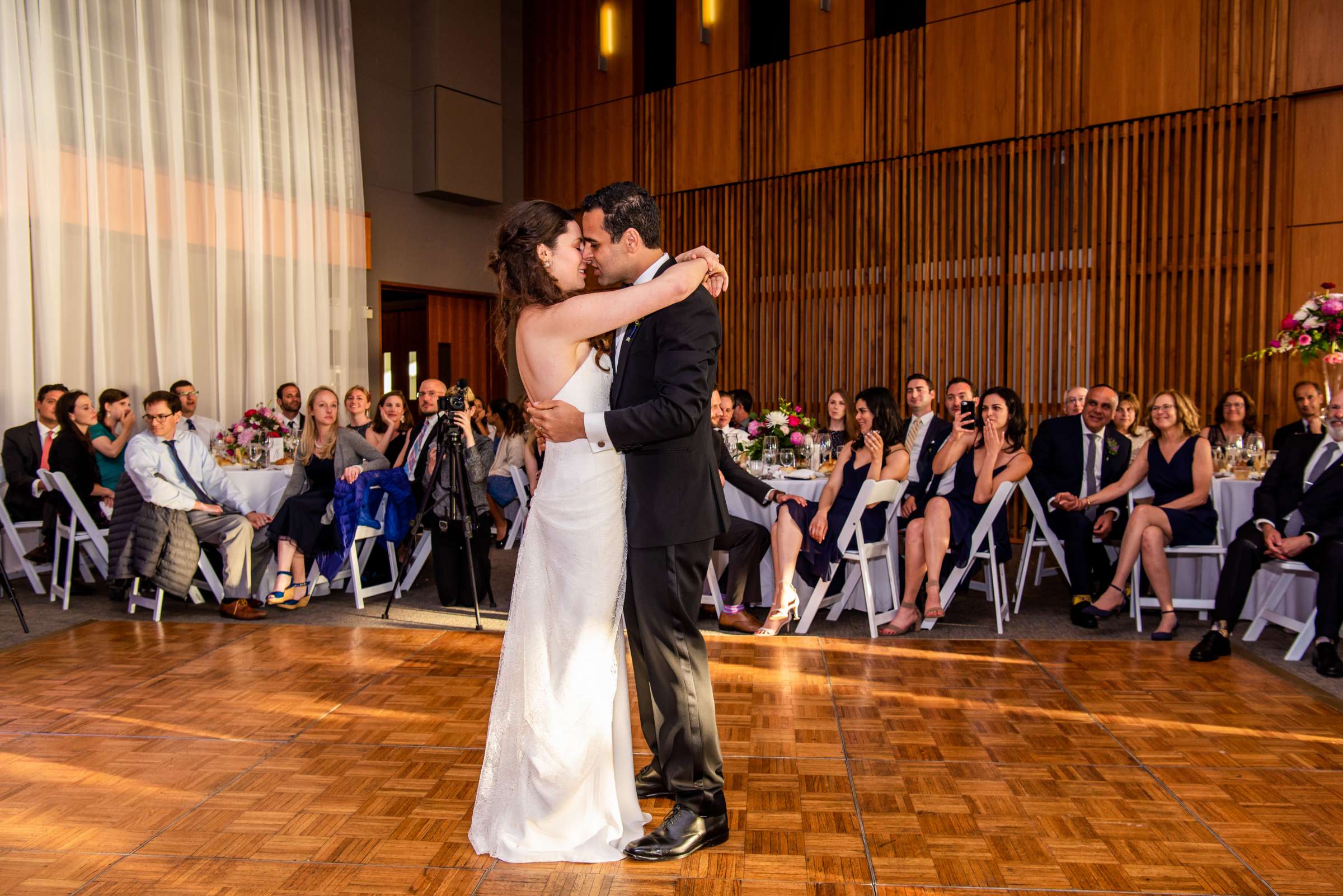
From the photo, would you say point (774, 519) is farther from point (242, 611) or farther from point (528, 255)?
point (528, 255)

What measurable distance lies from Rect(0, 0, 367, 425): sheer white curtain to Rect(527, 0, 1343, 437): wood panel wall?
3.17 metres

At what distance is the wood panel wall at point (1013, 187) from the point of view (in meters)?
7.00

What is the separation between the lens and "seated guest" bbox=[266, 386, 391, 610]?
5609mm

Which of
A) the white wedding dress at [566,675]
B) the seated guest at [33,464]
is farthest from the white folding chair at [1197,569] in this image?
the seated guest at [33,464]

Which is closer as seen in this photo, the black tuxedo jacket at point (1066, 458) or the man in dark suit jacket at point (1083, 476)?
the man in dark suit jacket at point (1083, 476)

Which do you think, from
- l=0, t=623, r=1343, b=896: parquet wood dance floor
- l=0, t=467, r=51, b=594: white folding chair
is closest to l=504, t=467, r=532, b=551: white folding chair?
l=0, t=623, r=1343, b=896: parquet wood dance floor

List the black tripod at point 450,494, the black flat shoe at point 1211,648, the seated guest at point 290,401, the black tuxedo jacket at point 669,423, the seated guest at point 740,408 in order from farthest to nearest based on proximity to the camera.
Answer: the seated guest at point 290,401 < the seated guest at point 740,408 < the black tripod at point 450,494 < the black flat shoe at point 1211,648 < the black tuxedo jacket at point 669,423

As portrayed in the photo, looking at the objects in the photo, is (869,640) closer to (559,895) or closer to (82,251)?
(559,895)

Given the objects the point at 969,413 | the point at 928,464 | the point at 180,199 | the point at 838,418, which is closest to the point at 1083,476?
the point at 969,413

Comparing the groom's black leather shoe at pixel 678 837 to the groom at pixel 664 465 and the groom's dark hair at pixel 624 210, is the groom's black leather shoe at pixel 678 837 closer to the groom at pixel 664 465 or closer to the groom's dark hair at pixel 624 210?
the groom at pixel 664 465

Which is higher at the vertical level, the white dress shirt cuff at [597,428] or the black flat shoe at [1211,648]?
the white dress shirt cuff at [597,428]

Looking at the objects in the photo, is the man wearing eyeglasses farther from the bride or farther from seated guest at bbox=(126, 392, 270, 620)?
the bride

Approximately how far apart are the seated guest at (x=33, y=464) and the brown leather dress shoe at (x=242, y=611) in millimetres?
1559

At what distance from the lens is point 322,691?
3953 millimetres
